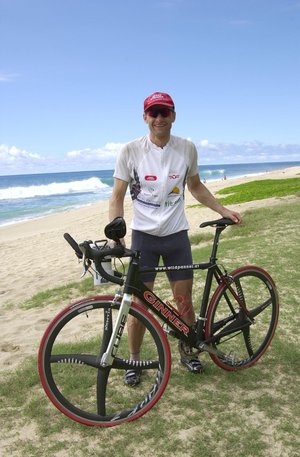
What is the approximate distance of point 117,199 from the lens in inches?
148

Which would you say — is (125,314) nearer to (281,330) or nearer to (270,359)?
(270,359)

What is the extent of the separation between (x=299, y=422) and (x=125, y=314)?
157cm

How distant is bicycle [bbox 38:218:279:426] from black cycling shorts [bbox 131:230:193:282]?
Result: 199 millimetres

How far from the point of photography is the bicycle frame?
10.6 ft

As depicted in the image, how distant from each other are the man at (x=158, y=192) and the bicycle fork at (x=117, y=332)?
497mm

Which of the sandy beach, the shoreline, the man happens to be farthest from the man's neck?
the shoreline

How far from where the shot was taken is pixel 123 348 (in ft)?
15.0

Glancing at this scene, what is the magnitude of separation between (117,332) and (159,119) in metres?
1.76

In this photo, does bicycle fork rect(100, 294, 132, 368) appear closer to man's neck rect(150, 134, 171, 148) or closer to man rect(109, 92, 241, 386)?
man rect(109, 92, 241, 386)

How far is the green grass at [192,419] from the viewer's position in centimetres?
302

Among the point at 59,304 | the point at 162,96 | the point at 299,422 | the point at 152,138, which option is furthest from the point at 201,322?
the point at 59,304

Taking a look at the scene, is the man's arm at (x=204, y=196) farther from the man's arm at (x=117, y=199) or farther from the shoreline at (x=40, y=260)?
the shoreline at (x=40, y=260)

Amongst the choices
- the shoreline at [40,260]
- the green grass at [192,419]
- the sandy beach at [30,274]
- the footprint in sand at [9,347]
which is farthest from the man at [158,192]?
the shoreline at [40,260]

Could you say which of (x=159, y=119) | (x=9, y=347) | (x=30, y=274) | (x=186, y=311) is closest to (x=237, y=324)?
(x=186, y=311)
